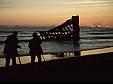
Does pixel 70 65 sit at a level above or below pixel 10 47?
below

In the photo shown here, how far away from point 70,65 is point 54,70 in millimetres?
1046

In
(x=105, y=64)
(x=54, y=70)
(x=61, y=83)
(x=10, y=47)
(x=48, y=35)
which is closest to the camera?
(x=61, y=83)

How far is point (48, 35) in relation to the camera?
49250mm

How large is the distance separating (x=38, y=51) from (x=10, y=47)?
1.39m

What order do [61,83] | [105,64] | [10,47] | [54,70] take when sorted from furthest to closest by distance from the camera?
[10,47], [105,64], [54,70], [61,83]

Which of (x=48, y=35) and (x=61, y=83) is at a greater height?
(x=48, y=35)

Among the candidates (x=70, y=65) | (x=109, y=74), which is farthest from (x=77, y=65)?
(x=109, y=74)

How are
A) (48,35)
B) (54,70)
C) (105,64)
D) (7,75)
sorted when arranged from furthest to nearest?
1. (48,35)
2. (105,64)
3. (54,70)
4. (7,75)

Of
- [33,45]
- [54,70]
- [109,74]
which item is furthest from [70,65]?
[33,45]

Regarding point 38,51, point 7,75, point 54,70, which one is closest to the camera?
point 7,75

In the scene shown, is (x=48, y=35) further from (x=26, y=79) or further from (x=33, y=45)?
(x=26, y=79)

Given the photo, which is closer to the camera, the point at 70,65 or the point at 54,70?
the point at 54,70

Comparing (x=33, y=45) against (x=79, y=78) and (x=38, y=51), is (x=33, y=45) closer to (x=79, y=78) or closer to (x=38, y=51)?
(x=38, y=51)

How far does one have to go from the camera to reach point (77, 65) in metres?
9.94
